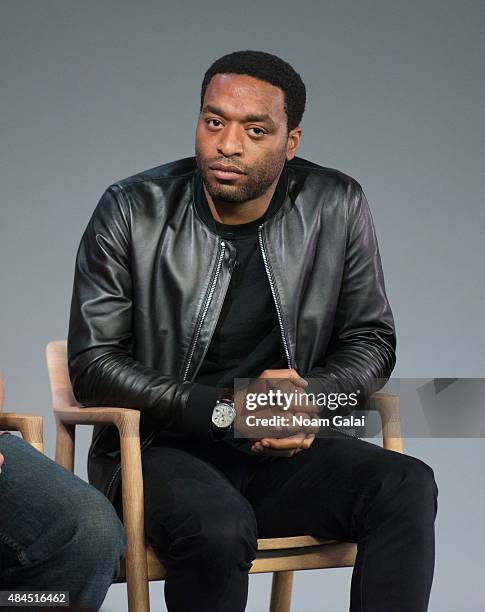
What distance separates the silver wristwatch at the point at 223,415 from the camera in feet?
9.31

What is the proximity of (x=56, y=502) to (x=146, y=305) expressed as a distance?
2.09 feet

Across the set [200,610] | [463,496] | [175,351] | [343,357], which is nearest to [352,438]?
[343,357]

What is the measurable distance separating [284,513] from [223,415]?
0.25 metres

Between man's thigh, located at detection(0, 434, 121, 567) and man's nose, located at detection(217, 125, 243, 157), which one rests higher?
man's nose, located at detection(217, 125, 243, 157)

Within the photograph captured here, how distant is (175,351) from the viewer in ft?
9.86

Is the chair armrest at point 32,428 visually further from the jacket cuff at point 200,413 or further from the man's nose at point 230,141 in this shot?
the man's nose at point 230,141

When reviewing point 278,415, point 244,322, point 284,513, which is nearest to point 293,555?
point 284,513

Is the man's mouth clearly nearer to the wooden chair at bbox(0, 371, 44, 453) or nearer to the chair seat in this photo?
the wooden chair at bbox(0, 371, 44, 453)

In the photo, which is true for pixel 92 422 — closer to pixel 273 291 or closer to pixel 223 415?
pixel 223 415

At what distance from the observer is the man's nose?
9.54ft

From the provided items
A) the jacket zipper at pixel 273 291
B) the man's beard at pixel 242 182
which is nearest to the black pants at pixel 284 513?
the jacket zipper at pixel 273 291

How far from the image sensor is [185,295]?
3020 millimetres

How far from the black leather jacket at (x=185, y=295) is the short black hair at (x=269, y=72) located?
201mm

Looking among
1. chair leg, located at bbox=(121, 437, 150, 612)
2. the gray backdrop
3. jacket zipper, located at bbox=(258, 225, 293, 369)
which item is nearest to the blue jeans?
chair leg, located at bbox=(121, 437, 150, 612)
